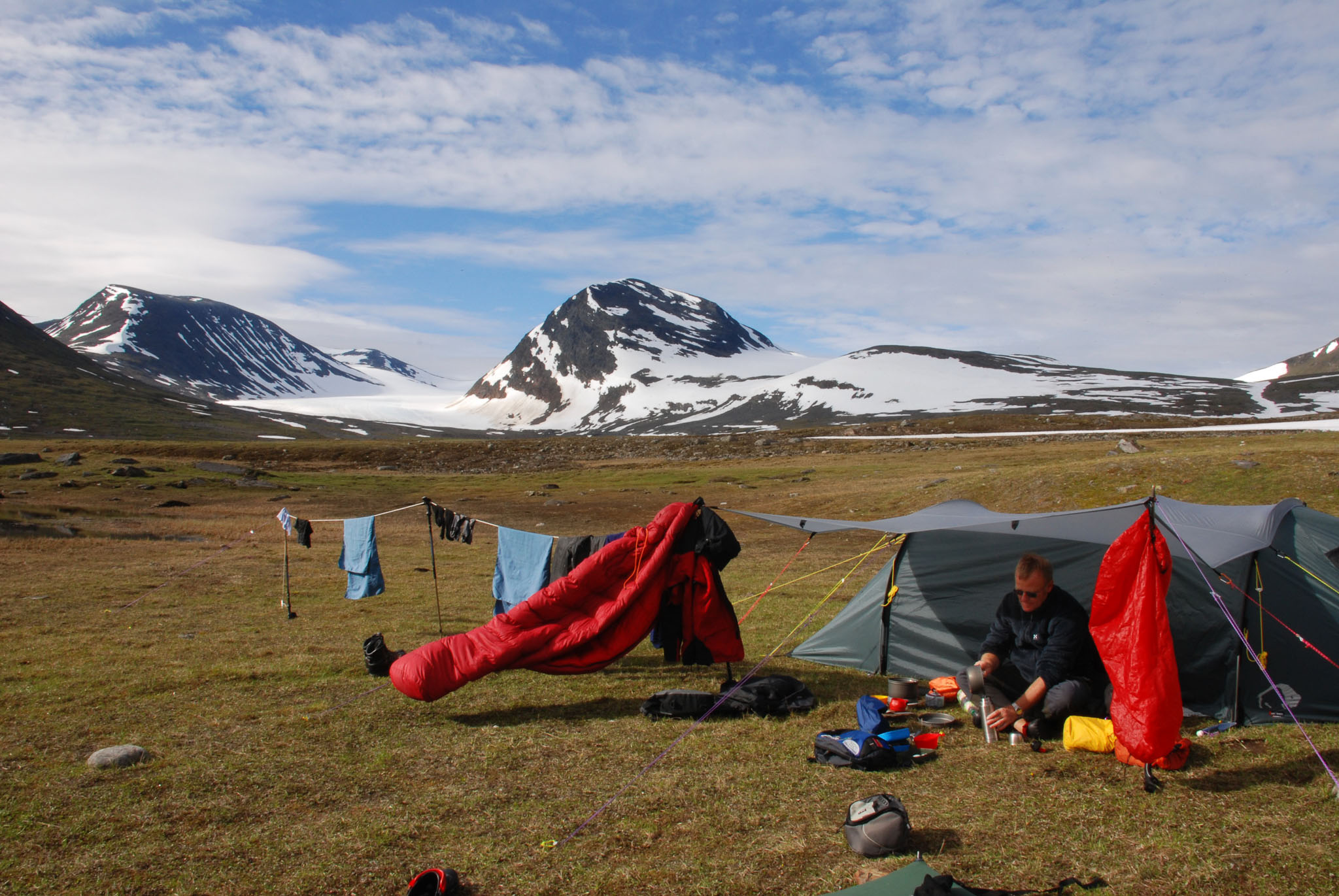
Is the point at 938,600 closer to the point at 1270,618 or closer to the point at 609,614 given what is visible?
the point at 1270,618

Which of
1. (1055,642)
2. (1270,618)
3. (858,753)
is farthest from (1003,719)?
(1270,618)

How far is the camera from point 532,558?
13.2 m

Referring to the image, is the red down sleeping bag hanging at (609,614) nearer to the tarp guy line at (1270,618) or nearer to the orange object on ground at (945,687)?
the orange object on ground at (945,687)

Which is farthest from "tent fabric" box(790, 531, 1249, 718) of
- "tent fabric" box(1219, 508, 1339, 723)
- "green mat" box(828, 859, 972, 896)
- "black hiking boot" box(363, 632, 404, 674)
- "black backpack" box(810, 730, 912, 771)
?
"black hiking boot" box(363, 632, 404, 674)

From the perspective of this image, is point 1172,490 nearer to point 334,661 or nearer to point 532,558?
point 532,558

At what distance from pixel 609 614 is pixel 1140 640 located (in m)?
5.82

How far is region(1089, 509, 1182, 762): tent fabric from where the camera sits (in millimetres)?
6645

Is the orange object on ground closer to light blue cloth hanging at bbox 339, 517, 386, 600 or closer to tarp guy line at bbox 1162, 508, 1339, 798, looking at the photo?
tarp guy line at bbox 1162, 508, 1339, 798

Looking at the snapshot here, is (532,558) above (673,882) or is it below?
above

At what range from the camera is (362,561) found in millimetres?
15555

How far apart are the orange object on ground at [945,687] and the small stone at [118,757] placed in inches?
358

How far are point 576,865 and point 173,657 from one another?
9.91 meters

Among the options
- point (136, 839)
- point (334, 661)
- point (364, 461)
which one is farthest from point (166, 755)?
point (364, 461)

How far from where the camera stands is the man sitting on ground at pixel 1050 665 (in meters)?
8.00
